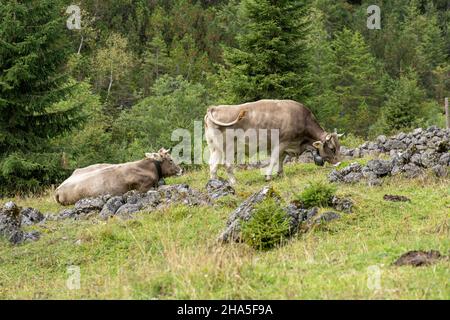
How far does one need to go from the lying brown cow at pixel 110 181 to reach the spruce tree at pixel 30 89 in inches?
216

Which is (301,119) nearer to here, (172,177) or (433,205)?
(172,177)

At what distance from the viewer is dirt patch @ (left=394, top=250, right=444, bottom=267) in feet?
28.6

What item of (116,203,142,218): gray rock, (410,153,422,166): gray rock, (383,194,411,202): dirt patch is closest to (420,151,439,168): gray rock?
(410,153,422,166): gray rock

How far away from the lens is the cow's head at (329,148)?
19098 mm

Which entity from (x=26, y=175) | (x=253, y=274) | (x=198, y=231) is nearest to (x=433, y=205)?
(x=198, y=231)

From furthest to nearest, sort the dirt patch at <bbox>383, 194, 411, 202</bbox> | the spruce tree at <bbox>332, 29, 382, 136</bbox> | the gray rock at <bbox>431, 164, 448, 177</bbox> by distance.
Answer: the spruce tree at <bbox>332, 29, 382, 136</bbox>, the gray rock at <bbox>431, 164, 448, 177</bbox>, the dirt patch at <bbox>383, 194, 411, 202</bbox>

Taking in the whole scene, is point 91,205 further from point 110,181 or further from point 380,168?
point 380,168

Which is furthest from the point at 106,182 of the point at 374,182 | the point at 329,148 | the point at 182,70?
the point at 182,70

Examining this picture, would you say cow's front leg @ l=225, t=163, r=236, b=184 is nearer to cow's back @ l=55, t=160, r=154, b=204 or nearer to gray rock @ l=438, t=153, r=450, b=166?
cow's back @ l=55, t=160, r=154, b=204

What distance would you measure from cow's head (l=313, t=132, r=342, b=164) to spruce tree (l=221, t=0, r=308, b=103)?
7.63 metres

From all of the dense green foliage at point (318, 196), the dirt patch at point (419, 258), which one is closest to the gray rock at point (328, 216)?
the dense green foliage at point (318, 196)

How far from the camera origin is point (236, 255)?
30.5 ft

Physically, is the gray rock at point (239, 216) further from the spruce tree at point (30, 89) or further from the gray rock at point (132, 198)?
the spruce tree at point (30, 89)

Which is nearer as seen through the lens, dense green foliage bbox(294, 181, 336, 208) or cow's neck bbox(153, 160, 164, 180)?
dense green foliage bbox(294, 181, 336, 208)
